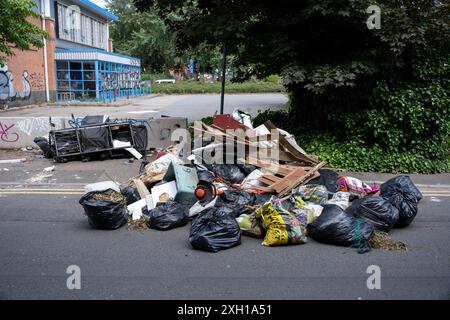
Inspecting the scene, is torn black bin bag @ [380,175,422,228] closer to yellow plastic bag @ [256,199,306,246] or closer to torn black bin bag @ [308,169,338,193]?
torn black bin bag @ [308,169,338,193]

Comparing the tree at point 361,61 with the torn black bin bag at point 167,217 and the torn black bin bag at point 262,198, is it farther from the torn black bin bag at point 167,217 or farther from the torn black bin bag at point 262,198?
the torn black bin bag at point 167,217

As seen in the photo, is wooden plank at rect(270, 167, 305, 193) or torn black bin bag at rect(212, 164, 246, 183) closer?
wooden plank at rect(270, 167, 305, 193)

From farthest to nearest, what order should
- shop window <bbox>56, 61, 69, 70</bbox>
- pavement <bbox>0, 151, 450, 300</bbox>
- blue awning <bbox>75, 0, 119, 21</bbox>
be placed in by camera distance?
blue awning <bbox>75, 0, 119, 21</bbox>
shop window <bbox>56, 61, 69, 70</bbox>
pavement <bbox>0, 151, 450, 300</bbox>

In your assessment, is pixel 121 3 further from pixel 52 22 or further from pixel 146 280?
pixel 146 280

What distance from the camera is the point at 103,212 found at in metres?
5.95

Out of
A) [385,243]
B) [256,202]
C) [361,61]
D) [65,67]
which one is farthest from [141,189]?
[65,67]

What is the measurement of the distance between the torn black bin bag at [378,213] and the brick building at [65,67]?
75.6ft

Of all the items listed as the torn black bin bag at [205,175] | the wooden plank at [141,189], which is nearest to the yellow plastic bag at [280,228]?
the torn black bin bag at [205,175]

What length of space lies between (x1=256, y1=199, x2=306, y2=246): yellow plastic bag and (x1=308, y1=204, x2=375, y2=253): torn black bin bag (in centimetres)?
22

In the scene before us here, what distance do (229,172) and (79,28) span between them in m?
32.0

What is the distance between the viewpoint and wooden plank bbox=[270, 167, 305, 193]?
6.95 metres

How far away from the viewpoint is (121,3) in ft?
204

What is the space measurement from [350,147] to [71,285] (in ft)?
22.5

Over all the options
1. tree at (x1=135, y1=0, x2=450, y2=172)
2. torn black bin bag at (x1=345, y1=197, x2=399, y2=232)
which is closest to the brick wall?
tree at (x1=135, y1=0, x2=450, y2=172)
